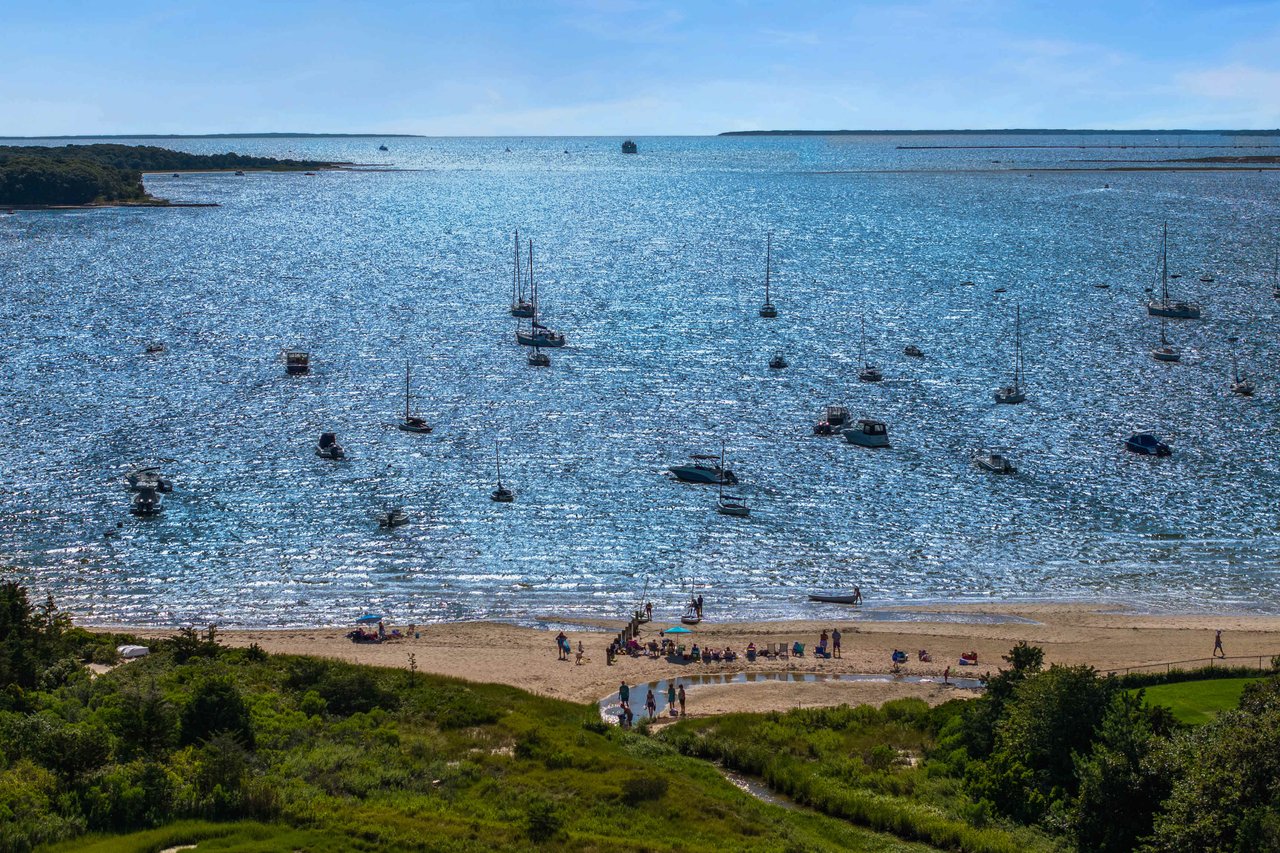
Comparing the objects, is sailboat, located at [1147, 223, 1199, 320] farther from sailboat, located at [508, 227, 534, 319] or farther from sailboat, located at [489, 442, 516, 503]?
sailboat, located at [489, 442, 516, 503]

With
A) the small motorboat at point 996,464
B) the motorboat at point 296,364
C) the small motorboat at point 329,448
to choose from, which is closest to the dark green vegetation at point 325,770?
the small motorboat at point 329,448

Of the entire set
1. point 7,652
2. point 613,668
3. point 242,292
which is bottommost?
point 613,668

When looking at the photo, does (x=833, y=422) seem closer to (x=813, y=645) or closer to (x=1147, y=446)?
(x=1147, y=446)

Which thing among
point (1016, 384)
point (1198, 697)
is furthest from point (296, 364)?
point (1198, 697)

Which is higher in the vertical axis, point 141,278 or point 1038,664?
point 141,278

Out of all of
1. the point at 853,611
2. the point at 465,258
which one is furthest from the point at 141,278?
the point at 853,611

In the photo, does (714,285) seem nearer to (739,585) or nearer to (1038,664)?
(739,585)

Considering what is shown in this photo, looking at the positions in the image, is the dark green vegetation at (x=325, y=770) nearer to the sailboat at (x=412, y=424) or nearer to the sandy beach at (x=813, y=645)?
the sandy beach at (x=813, y=645)
